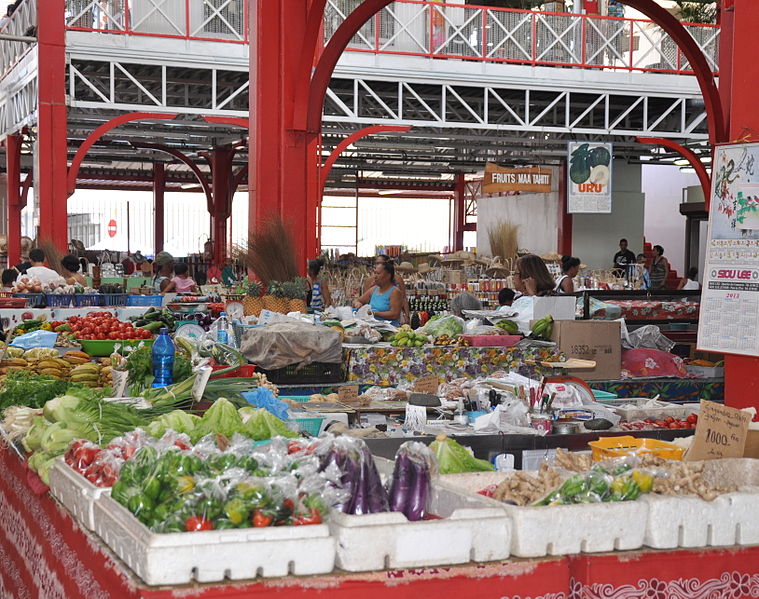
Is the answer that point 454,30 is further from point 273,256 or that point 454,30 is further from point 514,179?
point 273,256

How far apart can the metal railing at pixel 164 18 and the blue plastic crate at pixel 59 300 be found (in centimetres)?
561

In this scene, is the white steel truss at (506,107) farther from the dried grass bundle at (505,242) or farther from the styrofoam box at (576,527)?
the styrofoam box at (576,527)

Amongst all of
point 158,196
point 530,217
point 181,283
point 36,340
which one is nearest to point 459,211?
point 530,217

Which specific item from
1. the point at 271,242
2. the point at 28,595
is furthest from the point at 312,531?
the point at 271,242

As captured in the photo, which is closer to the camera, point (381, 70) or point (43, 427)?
point (43, 427)

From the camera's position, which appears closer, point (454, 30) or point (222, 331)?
point (222, 331)

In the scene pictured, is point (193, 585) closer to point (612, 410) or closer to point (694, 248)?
point (612, 410)

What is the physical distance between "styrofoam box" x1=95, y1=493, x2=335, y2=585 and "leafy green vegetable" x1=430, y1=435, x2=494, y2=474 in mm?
1111

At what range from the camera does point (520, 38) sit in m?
17.2

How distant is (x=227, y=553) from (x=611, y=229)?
20.9 m

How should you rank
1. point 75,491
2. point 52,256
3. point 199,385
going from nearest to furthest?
point 75,491 < point 199,385 < point 52,256

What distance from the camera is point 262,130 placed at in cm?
967

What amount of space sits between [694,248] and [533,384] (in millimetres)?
21165

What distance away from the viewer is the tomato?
2.21 meters
